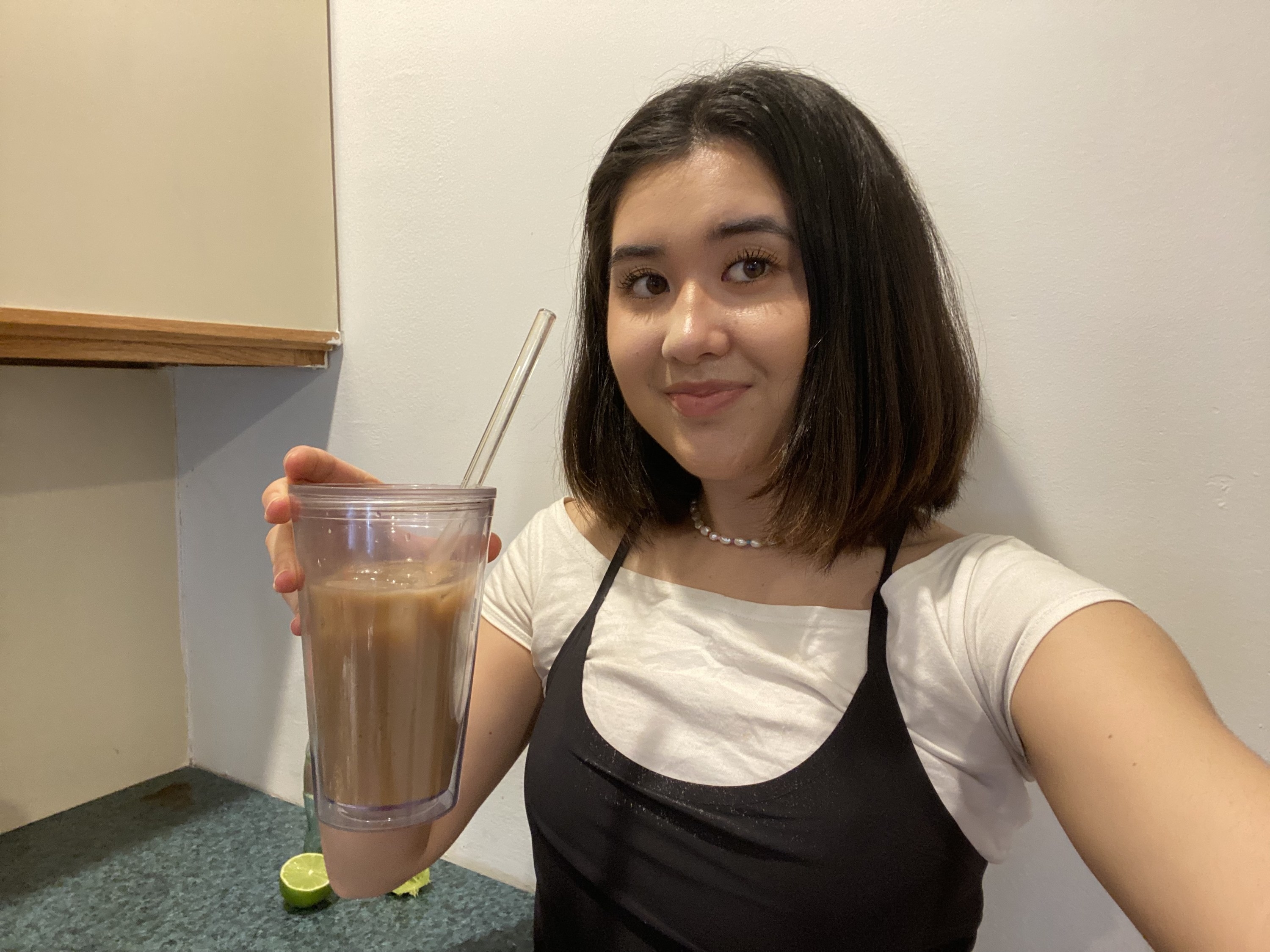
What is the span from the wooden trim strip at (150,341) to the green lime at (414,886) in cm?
74

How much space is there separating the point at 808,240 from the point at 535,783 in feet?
1.81

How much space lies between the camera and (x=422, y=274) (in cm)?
104

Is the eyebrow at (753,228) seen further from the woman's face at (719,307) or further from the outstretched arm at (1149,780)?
the outstretched arm at (1149,780)

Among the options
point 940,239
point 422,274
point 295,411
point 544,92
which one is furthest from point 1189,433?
point 295,411

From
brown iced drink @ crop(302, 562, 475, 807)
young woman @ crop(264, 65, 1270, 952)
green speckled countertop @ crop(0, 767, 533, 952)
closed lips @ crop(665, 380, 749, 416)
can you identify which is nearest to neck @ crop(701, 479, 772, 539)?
young woman @ crop(264, 65, 1270, 952)

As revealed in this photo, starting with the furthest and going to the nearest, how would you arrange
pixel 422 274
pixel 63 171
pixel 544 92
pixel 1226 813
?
pixel 422 274, pixel 544 92, pixel 63 171, pixel 1226 813

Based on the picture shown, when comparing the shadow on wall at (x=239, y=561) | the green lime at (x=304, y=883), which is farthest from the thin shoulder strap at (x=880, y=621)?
the shadow on wall at (x=239, y=561)

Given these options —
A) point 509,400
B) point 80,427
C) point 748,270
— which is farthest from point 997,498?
point 80,427

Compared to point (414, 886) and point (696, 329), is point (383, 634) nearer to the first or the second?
point (696, 329)

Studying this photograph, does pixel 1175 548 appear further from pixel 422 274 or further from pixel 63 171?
pixel 63 171

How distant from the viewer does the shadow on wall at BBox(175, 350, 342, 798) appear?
1155 millimetres

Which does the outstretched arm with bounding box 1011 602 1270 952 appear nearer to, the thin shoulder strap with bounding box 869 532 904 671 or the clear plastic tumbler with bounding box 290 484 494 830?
the thin shoulder strap with bounding box 869 532 904 671

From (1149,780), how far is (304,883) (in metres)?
0.97

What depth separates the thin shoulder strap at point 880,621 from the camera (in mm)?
582
